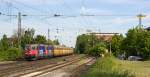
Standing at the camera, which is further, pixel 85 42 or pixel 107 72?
pixel 85 42

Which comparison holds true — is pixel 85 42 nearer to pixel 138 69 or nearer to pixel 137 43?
pixel 137 43

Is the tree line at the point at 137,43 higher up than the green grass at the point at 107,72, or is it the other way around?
the tree line at the point at 137,43

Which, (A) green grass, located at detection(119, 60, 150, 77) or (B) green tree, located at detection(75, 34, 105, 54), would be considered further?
(B) green tree, located at detection(75, 34, 105, 54)

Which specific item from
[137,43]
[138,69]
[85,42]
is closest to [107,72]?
[138,69]

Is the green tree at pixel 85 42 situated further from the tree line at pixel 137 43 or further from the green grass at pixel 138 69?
the green grass at pixel 138 69

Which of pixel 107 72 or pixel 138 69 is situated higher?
pixel 107 72

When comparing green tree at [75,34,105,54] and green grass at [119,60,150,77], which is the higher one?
green tree at [75,34,105,54]

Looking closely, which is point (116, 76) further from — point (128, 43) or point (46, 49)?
point (128, 43)

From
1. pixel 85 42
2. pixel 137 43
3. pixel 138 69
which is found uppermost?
pixel 85 42

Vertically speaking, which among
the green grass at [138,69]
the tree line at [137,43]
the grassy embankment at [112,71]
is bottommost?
the green grass at [138,69]

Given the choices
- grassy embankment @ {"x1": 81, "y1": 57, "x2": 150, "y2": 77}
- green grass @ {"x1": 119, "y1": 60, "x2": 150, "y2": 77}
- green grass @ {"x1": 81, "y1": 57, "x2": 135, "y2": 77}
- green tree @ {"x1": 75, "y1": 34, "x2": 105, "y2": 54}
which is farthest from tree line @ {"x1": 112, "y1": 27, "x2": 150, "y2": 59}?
green tree @ {"x1": 75, "y1": 34, "x2": 105, "y2": 54}

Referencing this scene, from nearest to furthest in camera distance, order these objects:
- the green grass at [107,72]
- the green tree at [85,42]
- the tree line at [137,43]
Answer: the green grass at [107,72] < the tree line at [137,43] < the green tree at [85,42]

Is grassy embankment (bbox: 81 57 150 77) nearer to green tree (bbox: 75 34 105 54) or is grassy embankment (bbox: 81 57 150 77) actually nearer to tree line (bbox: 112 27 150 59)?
tree line (bbox: 112 27 150 59)

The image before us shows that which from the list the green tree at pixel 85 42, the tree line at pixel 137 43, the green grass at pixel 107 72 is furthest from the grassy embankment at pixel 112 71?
the green tree at pixel 85 42
